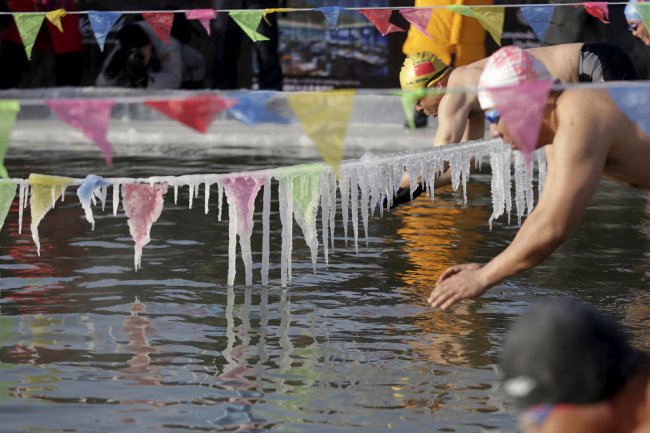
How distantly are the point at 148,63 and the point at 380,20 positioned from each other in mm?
6000

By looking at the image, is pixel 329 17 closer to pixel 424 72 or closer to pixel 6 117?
pixel 424 72

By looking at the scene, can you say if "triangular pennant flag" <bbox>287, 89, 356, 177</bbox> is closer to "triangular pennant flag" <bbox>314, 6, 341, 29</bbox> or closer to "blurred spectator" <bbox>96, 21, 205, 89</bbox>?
"triangular pennant flag" <bbox>314, 6, 341, 29</bbox>

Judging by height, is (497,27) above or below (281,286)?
above

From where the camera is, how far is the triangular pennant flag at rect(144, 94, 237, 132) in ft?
18.1

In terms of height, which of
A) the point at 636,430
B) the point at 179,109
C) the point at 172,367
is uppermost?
the point at 179,109

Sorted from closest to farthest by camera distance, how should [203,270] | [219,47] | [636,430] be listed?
[636,430] < [203,270] < [219,47]

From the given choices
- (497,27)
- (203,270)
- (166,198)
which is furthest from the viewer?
(166,198)

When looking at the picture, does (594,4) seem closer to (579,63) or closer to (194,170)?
(579,63)

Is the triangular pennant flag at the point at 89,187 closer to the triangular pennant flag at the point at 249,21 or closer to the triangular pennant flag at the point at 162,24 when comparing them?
the triangular pennant flag at the point at 249,21

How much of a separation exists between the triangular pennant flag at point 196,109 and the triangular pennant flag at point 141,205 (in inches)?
96.5

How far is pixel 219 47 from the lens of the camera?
672 inches

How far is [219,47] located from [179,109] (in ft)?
38.3

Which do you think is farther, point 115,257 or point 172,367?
point 115,257

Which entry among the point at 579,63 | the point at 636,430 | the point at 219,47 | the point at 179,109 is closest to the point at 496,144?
the point at 579,63
